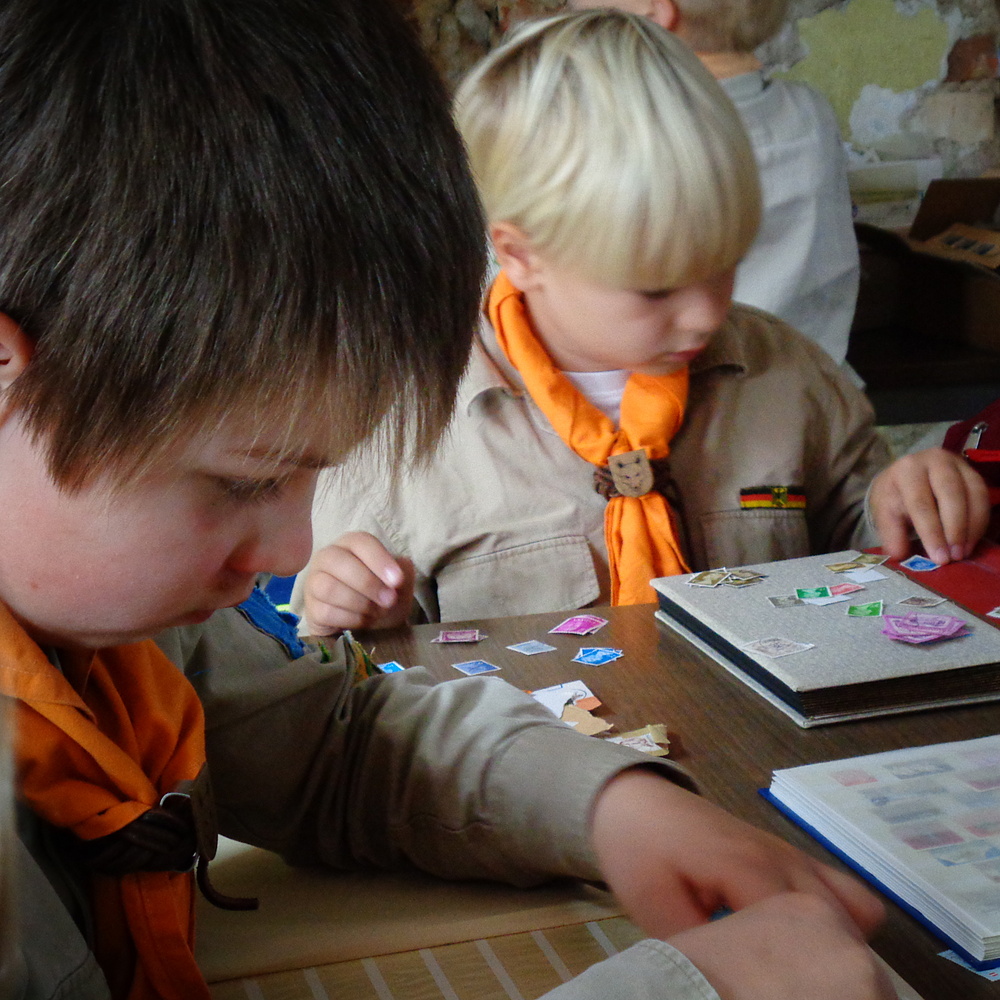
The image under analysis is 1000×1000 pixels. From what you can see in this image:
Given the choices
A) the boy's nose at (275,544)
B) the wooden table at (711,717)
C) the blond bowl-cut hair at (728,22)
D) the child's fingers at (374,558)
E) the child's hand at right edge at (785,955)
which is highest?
the blond bowl-cut hair at (728,22)

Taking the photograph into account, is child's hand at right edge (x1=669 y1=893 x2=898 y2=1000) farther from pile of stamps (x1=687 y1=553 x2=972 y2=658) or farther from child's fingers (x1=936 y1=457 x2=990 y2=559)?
child's fingers (x1=936 y1=457 x2=990 y2=559)

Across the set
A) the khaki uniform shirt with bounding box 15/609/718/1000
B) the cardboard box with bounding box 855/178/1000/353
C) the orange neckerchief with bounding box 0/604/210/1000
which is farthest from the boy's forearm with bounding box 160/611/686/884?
the cardboard box with bounding box 855/178/1000/353

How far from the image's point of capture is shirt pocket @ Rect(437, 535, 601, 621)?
5.01 ft

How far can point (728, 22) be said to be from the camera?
2.37 metres

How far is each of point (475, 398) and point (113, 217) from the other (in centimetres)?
107

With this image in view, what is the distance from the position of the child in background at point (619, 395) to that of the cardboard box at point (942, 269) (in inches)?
59.5

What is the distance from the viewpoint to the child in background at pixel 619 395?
140 centimetres

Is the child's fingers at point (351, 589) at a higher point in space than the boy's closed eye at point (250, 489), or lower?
lower

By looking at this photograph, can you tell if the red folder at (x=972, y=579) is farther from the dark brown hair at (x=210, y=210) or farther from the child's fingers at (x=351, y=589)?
the dark brown hair at (x=210, y=210)

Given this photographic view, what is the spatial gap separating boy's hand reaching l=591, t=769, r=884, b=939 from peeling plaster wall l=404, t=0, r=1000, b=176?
3045 mm

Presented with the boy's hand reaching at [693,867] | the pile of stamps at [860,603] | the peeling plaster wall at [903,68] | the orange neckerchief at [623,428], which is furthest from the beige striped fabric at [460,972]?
the peeling plaster wall at [903,68]

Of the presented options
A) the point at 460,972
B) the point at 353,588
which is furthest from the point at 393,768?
the point at 353,588

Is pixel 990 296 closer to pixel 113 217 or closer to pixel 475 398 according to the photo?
pixel 475 398

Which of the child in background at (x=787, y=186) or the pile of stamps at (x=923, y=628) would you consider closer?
the pile of stamps at (x=923, y=628)
